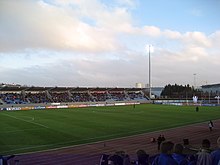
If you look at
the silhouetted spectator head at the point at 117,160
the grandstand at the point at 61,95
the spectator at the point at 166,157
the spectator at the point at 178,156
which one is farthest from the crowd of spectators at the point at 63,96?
the spectator at the point at 166,157

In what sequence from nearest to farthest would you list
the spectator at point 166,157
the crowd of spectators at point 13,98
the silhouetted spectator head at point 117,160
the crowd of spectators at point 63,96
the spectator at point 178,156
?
the spectator at point 166,157
the spectator at point 178,156
the silhouetted spectator head at point 117,160
the crowd of spectators at point 13,98
the crowd of spectators at point 63,96

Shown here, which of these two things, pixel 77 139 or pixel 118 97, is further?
pixel 118 97

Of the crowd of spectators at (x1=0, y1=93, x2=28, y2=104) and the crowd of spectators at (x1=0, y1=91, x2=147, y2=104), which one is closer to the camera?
the crowd of spectators at (x1=0, y1=93, x2=28, y2=104)

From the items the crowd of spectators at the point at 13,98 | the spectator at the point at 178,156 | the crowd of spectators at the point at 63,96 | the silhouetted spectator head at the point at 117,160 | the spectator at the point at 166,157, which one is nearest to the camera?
the spectator at the point at 166,157

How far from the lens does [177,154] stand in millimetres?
5762

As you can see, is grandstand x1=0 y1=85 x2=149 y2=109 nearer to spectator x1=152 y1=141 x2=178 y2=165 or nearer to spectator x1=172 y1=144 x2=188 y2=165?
spectator x1=172 y1=144 x2=188 y2=165

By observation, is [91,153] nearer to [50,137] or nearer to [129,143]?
[129,143]

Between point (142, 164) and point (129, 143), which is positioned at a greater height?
point (142, 164)

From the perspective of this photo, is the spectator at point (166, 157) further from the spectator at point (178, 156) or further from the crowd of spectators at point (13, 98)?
the crowd of spectators at point (13, 98)

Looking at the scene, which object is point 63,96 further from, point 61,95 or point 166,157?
point 166,157

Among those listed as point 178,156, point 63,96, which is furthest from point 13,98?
point 178,156

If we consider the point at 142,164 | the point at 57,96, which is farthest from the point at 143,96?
the point at 142,164

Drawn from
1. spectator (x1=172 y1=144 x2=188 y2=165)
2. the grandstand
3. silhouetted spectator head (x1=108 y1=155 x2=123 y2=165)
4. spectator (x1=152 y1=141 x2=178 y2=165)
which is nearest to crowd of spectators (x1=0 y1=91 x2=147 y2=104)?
the grandstand

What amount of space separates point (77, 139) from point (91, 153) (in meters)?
4.98
